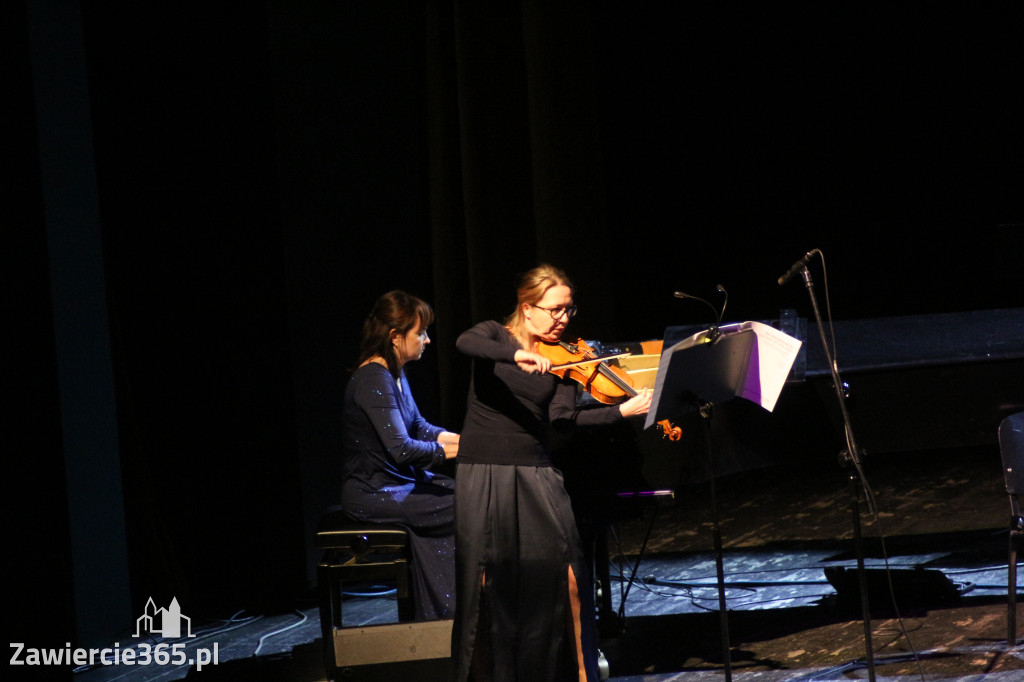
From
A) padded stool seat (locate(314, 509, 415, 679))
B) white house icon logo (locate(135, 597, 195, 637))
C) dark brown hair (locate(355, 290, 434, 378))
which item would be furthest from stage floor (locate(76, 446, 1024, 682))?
dark brown hair (locate(355, 290, 434, 378))

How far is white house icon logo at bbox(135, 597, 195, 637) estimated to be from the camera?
15.2 ft

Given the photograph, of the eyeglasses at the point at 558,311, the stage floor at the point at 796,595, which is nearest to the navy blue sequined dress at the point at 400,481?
the stage floor at the point at 796,595

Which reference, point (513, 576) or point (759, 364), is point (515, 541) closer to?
point (513, 576)

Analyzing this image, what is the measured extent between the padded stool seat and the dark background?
52.4 inches

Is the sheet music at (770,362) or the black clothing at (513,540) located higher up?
the sheet music at (770,362)

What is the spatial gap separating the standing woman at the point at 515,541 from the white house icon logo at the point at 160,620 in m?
2.27

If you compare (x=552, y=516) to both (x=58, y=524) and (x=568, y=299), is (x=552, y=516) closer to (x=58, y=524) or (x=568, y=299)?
(x=568, y=299)

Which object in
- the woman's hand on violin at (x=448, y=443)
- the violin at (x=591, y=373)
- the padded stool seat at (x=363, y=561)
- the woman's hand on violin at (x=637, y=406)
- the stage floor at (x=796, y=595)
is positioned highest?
the violin at (x=591, y=373)

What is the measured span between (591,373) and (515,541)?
1.77ft

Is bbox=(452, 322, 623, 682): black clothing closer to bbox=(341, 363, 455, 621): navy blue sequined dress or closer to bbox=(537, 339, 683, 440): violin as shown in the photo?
bbox=(537, 339, 683, 440): violin

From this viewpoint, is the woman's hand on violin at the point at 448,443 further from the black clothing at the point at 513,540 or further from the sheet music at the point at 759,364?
the sheet music at the point at 759,364

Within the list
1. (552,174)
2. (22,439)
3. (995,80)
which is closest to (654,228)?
(552,174)

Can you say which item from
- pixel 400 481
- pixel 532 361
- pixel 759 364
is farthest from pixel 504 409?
pixel 400 481

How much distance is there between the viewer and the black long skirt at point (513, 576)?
2846 millimetres
